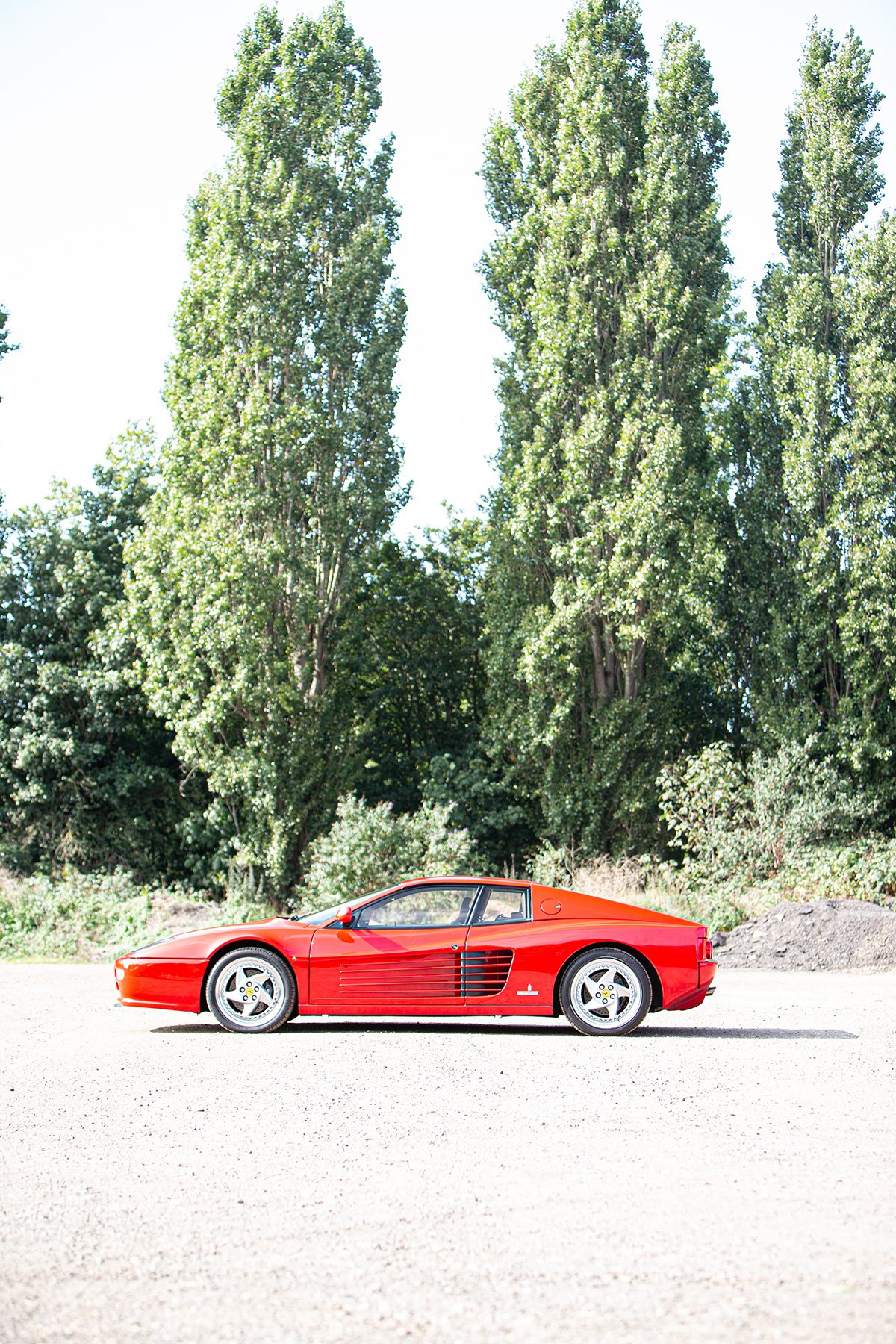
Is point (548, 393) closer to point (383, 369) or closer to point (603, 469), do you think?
point (603, 469)

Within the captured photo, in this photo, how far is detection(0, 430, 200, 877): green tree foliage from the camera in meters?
26.9

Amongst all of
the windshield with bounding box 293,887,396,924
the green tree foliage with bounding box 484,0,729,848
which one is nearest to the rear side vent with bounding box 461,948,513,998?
the windshield with bounding box 293,887,396,924

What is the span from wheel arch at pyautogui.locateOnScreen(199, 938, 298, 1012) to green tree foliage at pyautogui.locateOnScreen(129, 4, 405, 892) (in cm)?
1593

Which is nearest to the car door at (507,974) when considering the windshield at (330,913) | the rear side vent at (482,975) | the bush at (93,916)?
the rear side vent at (482,975)

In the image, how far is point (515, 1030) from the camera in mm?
9664

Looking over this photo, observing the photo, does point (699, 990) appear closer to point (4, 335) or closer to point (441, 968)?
point (441, 968)

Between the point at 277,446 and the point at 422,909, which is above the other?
the point at 277,446

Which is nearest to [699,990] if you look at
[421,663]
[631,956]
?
[631,956]

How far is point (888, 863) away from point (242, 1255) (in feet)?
61.3

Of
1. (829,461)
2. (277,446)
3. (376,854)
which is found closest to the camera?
(376,854)

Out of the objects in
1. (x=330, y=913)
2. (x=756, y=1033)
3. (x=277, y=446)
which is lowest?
(x=756, y=1033)

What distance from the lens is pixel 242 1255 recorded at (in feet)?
12.8

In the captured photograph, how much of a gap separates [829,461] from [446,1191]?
24.6 meters

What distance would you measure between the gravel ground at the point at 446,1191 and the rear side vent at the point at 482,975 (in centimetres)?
44
